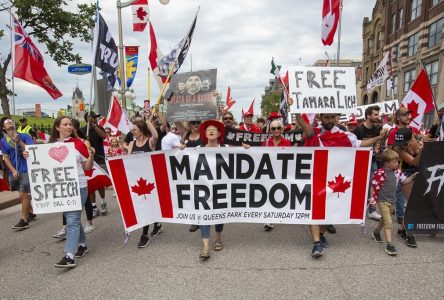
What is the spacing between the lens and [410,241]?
13.7ft

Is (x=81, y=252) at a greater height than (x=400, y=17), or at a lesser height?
lesser

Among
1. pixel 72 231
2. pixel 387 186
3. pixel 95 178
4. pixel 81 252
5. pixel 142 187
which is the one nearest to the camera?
pixel 72 231

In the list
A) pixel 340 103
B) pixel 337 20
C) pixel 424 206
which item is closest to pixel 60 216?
pixel 340 103

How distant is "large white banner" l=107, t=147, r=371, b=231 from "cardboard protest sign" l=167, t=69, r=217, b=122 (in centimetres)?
49

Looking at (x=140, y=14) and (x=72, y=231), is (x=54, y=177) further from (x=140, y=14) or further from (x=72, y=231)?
A: (x=140, y=14)

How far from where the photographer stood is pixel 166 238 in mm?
4684

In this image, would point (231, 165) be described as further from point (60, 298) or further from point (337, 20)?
point (337, 20)

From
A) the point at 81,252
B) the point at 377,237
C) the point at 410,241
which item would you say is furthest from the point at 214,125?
the point at 410,241

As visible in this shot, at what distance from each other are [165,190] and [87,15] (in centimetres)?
1400

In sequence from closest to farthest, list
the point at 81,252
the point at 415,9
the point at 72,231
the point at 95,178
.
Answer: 1. the point at 72,231
2. the point at 81,252
3. the point at 95,178
4. the point at 415,9

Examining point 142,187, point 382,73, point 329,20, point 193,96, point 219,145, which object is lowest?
point 142,187

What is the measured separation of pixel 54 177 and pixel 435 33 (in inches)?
1189

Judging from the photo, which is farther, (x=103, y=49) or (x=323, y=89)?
(x=103, y=49)

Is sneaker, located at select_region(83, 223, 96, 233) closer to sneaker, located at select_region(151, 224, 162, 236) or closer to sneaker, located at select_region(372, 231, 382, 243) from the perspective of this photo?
sneaker, located at select_region(151, 224, 162, 236)
